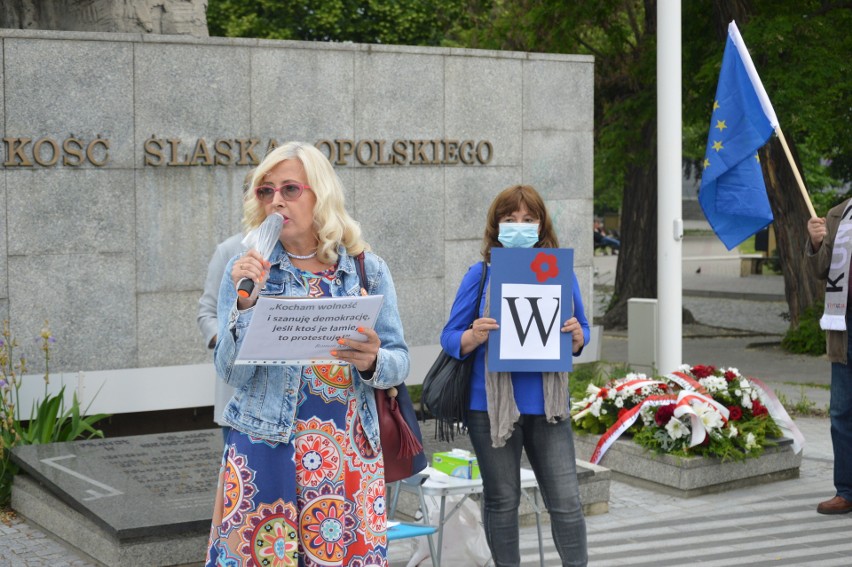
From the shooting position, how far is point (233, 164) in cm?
973

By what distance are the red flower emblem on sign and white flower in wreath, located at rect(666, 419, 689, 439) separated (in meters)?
3.05

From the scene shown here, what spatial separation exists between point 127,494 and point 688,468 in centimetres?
353

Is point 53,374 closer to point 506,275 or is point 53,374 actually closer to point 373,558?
point 506,275

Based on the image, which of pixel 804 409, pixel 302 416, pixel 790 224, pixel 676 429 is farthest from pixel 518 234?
pixel 790 224

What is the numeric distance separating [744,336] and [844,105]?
17.2 ft

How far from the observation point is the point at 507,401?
5.41m

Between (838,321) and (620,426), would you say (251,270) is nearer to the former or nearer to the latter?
(838,321)

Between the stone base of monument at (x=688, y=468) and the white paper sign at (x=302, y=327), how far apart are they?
186 inches

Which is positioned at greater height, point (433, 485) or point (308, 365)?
point (308, 365)

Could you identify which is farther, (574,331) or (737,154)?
(737,154)

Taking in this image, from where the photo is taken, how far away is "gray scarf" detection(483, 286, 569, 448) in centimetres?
539

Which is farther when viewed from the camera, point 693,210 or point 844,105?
point 693,210

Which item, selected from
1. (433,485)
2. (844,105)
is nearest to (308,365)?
(433,485)

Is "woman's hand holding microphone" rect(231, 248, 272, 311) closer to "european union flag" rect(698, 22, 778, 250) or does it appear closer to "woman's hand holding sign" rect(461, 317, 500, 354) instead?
"woman's hand holding sign" rect(461, 317, 500, 354)
